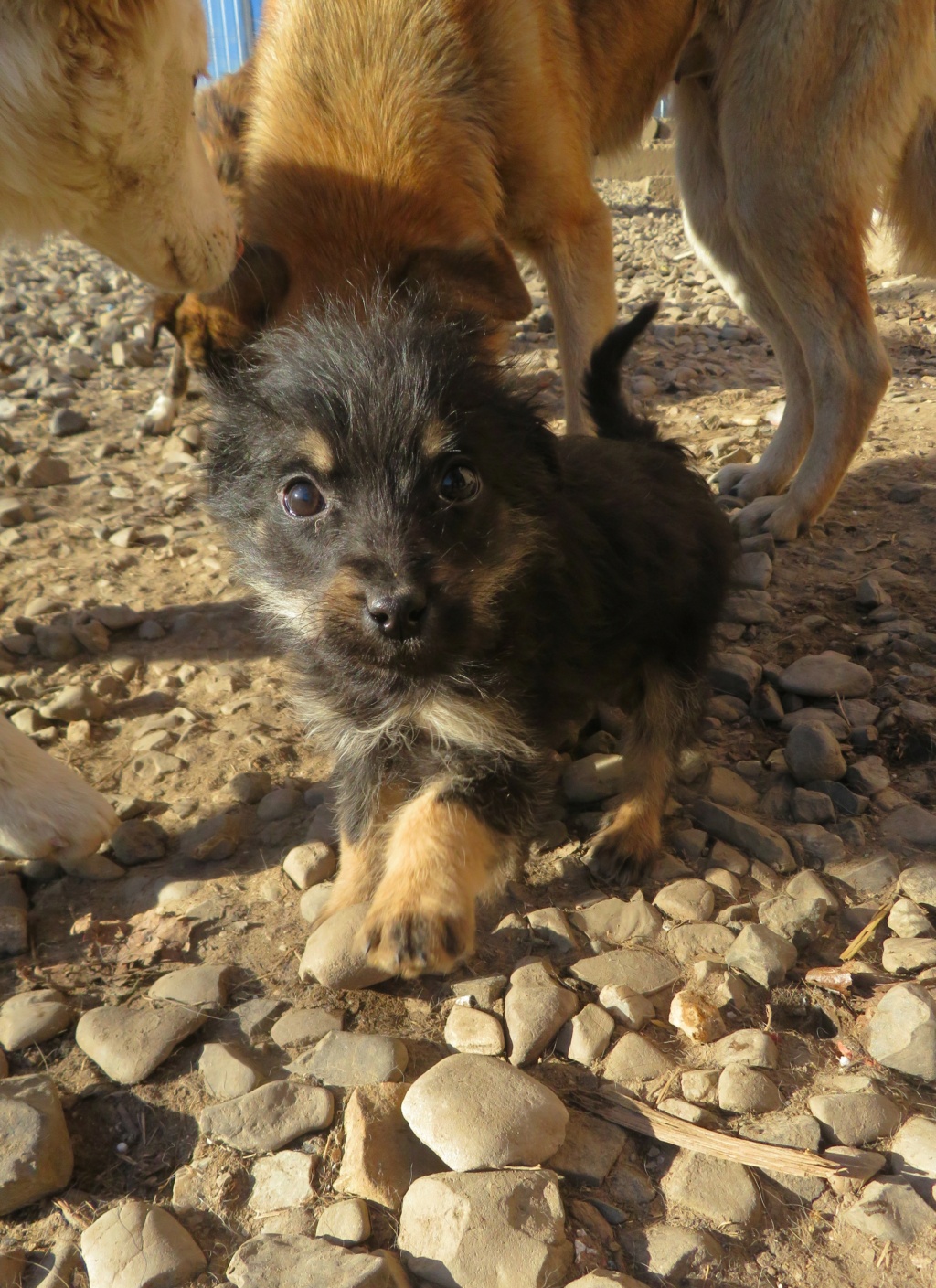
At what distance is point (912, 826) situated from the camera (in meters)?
2.57

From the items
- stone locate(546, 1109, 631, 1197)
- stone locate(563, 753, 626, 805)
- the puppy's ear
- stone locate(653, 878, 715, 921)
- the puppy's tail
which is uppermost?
the puppy's ear

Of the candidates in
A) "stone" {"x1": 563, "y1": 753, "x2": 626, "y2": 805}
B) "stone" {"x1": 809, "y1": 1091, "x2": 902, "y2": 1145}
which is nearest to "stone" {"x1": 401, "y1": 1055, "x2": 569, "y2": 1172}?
"stone" {"x1": 809, "y1": 1091, "x2": 902, "y2": 1145}

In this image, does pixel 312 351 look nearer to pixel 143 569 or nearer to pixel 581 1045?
pixel 581 1045

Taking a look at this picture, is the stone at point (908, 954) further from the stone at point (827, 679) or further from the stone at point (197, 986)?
the stone at point (197, 986)

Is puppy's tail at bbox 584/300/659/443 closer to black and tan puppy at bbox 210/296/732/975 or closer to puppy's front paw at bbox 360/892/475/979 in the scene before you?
black and tan puppy at bbox 210/296/732/975

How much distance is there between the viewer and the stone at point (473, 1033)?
200cm

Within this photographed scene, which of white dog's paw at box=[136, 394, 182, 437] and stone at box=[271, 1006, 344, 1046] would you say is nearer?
stone at box=[271, 1006, 344, 1046]

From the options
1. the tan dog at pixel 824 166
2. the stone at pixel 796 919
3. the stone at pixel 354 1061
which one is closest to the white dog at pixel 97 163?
the stone at pixel 354 1061

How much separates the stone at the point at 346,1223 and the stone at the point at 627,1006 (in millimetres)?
645

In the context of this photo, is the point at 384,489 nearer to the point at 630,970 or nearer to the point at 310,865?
the point at 310,865

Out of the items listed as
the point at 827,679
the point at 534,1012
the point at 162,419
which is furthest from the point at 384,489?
the point at 162,419

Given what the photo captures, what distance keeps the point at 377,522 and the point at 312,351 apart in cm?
50

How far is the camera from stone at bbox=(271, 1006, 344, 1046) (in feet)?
6.70

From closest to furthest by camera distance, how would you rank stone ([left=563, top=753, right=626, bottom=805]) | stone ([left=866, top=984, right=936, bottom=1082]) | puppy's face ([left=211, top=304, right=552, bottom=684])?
stone ([left=866, top=984, right=936, bottom=1082])
puppy's face ([left=211, top=304, right=552, bottom=684])
stone ([left=563, top=753, right=626, bottom=805])
